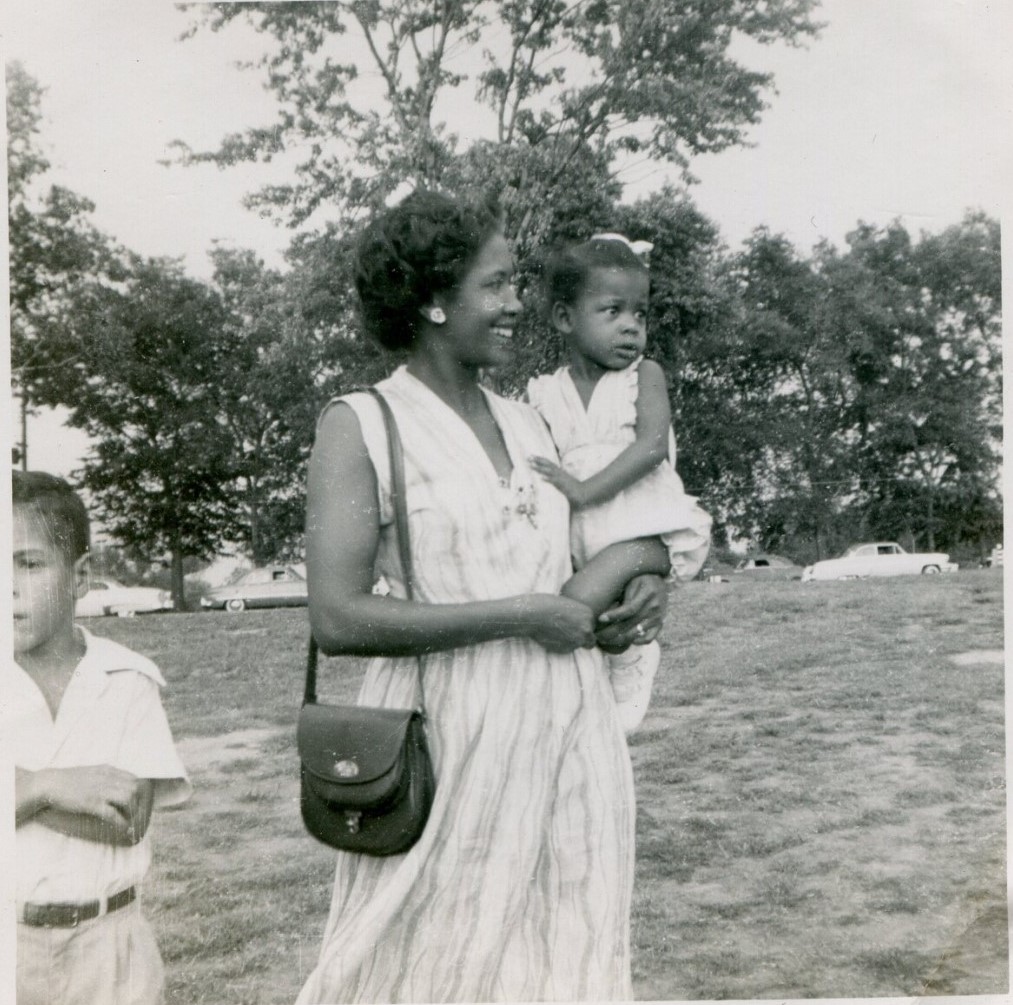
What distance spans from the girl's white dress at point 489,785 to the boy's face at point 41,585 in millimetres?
785

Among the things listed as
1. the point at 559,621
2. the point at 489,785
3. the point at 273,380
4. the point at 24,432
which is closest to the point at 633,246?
the point at 559,621

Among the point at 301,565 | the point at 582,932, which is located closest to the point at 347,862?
the point at 582,932

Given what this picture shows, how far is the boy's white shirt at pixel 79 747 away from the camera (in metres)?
2.06

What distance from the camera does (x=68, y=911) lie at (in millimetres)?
2059

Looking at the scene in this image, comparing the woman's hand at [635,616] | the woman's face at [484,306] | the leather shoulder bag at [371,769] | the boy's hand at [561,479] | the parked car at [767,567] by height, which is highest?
the woman's face at [484,306]

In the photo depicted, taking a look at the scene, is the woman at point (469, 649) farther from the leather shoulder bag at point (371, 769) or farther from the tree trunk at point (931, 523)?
the tree trunk at point (931, 523)

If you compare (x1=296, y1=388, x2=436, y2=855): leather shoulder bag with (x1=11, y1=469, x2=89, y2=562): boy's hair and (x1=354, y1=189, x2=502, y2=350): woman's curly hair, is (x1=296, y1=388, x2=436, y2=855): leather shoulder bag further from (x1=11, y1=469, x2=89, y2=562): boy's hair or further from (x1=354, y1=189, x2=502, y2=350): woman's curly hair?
(x1=11, y1=469, x2=89, y2=562): boy's hair

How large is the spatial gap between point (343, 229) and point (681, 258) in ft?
2.63

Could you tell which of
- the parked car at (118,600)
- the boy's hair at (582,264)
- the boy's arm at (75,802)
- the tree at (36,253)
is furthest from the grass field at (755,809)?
the boy's hair at (582,264)

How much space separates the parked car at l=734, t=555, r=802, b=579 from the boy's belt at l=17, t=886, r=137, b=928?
1563mm

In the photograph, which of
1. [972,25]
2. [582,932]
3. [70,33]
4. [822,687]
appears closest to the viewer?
[582,932]

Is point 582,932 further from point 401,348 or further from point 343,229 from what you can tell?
point 343,229

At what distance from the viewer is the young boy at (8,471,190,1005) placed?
2.06 m

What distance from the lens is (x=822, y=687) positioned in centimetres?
291
